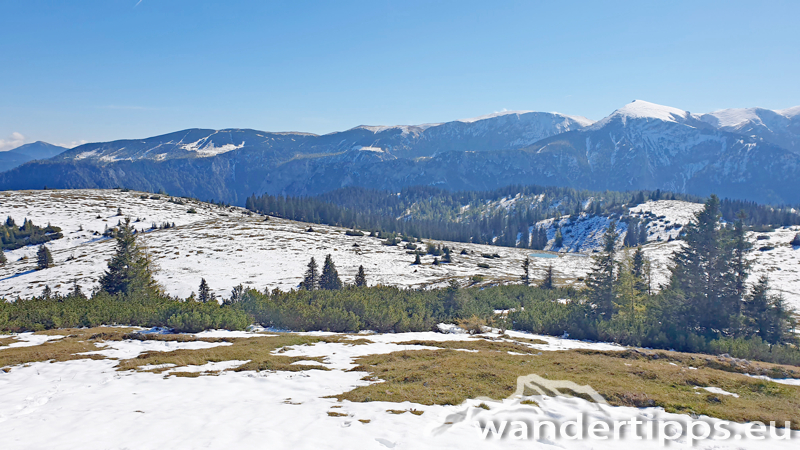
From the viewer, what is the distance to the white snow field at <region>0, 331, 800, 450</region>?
33.9ft

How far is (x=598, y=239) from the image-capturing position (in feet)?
621

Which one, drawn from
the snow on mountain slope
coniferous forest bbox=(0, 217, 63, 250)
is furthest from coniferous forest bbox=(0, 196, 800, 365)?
coniferous forest bbox=(0, 217, 63, 250)

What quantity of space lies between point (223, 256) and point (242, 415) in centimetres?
7959

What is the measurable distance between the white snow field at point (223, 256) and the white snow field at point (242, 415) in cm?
4453

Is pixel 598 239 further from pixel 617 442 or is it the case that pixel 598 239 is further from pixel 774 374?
pixel 617 442

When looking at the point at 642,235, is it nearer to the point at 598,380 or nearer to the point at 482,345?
the point at 482,345

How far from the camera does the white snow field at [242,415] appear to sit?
33.9 ft

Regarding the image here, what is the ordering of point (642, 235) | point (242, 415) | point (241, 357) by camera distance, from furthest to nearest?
1. point (642, 235)
2. point (241, 357)
3. point (242, 415)

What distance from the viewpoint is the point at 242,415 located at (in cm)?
1249

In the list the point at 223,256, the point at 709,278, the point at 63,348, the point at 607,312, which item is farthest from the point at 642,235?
the point at 63,348

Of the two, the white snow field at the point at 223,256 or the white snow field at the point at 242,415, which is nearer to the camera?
the white snow field at the point at 242,415

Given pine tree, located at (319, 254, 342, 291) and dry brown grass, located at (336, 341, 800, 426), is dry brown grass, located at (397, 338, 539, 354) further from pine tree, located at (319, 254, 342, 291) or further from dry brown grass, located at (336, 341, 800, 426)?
pine tree, located at (319, 254, 342, 291)

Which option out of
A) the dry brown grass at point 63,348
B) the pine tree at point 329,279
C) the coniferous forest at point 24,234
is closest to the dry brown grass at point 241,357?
the dry brown grass at point 63,348

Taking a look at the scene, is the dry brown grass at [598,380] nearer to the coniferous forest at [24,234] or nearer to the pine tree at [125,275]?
the pine tree at [125,275]
